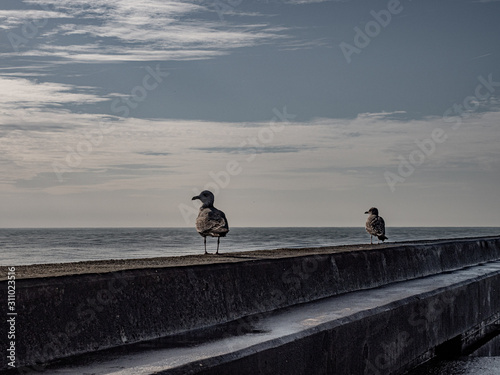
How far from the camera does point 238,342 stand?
5414 millimetres

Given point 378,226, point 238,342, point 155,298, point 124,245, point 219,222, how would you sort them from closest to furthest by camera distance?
1. point 238,342
2. point 155,298
3. point 219,222
4. point 378,226
5. point 124,245

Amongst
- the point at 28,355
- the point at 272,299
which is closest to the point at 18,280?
the point at 28,355

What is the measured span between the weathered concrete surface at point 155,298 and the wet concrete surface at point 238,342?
0.46 feet

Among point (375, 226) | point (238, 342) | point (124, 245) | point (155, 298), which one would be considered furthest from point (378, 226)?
point (124, 245)

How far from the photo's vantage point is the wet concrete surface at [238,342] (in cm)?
454

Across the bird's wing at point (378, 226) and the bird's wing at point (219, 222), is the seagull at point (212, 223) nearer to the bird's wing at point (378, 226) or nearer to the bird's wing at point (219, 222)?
the bird's wing at point (219, 222)

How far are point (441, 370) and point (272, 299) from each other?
243cm

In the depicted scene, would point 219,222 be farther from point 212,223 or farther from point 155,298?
point 155,298

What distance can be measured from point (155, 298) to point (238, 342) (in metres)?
0.82

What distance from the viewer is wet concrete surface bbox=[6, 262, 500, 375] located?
4.54 metres

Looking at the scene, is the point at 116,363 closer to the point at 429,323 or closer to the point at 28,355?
the point at 28,355

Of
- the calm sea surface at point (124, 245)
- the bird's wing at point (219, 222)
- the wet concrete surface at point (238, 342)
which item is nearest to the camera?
the wet concrete surface at point (238, 342)

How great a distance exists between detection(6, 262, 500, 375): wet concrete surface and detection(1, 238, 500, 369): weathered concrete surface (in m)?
0.14

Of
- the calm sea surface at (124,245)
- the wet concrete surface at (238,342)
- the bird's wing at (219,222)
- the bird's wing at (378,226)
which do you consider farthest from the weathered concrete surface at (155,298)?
the calm sea surface at (124,245)
